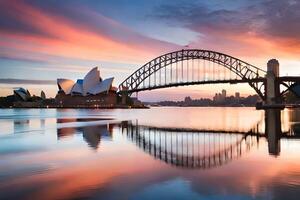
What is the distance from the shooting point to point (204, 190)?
1038 cm

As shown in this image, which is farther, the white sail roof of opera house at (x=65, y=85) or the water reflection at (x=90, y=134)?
the white sail roof of opera house at (x=65, y=85)

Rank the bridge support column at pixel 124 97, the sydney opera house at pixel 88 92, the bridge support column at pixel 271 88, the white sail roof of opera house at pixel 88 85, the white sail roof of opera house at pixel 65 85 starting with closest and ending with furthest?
the bridge support column at pixel 271 88 → the bridge support column at pixel 124 97 → the white sail roof of opera house at pixel 88 85 → the sydney opera house at pixel 88 92 → the white sail roof of opera house at pixel 65 85

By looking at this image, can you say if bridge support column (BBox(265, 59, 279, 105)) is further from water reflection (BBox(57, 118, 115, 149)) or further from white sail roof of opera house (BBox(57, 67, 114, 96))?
water reflection (BBox(57, 118, 115, 149))

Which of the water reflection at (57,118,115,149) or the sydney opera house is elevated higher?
the sydney opera house

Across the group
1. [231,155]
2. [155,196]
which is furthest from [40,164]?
[231,155]

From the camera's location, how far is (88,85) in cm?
17200

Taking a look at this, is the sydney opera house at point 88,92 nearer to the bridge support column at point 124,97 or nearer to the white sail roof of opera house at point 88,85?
the white sail roof of opera house at point 88,85

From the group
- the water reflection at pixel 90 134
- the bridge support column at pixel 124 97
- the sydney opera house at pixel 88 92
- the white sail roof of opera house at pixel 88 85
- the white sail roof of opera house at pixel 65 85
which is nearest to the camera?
the water reflection at pixel 90 134

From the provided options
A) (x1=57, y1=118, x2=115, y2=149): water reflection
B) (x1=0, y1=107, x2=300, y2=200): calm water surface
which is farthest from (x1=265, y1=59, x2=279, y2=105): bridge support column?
(x1=0, y1=107, x2=300, y2=200): calm water surface

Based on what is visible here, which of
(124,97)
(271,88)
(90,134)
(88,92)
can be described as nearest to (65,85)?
(88,92)

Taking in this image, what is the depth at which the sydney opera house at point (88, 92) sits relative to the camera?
168 metres

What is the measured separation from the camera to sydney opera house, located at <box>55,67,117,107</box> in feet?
550

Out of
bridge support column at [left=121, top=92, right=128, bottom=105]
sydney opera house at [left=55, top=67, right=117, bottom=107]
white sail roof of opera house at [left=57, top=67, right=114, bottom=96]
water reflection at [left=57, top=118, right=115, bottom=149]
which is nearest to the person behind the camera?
water reflection at [left=57, top=118, right=115, bottom=149]

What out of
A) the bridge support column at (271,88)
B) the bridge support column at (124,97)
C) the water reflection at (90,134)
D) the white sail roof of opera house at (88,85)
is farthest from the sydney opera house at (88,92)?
the water reflection at (90,134)
